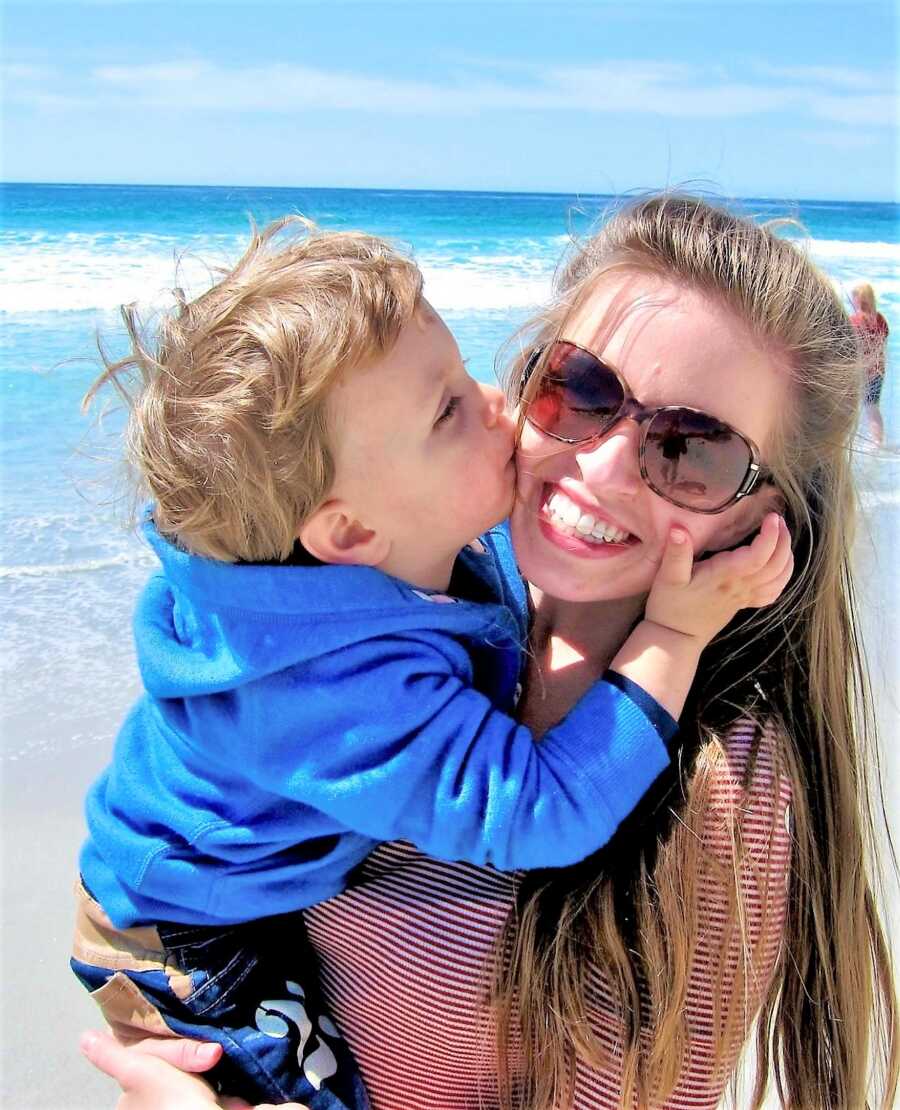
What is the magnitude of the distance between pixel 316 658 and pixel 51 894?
91.9 inches

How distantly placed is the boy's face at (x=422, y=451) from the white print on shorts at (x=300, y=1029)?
707mm

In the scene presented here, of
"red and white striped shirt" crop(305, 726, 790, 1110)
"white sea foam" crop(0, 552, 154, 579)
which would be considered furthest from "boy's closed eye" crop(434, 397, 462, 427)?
"white sea foam" crop(0, 552, 154, 579)

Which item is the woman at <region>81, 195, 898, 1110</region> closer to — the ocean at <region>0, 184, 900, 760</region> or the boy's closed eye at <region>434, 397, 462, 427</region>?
the boy's closed eye at <region>434, 397, 462, 427</region>

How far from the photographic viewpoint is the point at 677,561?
176 cm

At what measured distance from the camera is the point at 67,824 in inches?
151

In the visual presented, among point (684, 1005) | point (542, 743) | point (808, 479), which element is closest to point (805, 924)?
point (684, 1005)

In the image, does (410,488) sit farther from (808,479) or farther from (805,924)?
(805,924)

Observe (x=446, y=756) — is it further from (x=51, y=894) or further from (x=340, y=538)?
(x=51, y=894)

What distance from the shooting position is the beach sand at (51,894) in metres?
2.96

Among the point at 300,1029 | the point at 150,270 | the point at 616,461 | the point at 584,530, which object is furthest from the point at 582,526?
the point at 150,270

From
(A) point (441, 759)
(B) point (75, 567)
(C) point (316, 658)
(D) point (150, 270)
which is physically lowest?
Answer: (B) point (75, 567)

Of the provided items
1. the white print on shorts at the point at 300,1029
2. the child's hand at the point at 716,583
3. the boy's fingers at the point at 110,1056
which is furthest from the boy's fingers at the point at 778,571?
the boy's fingers at the point at 110,1056

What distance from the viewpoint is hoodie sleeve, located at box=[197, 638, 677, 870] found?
159 cm

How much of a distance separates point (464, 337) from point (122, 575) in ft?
21.5
